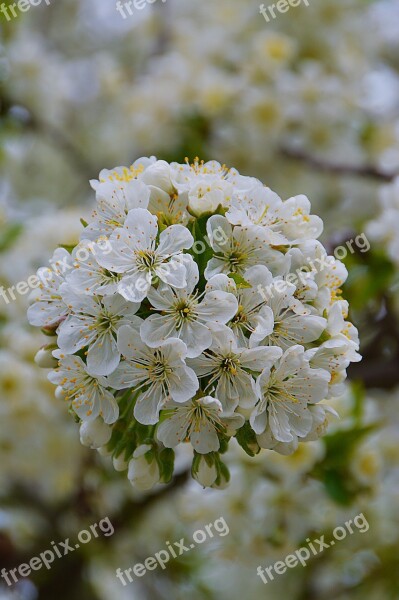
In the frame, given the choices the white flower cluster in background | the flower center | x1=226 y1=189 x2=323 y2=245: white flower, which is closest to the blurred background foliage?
the white flower cluster in background

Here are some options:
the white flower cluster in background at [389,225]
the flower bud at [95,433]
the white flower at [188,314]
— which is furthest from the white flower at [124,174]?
the white flower cluster in background at [389,225]

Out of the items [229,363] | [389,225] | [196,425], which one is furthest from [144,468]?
[389,225]

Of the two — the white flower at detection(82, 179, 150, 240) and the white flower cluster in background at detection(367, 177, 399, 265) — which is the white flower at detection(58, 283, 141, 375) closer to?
the white flower at detection(82, 179, 150, 240)

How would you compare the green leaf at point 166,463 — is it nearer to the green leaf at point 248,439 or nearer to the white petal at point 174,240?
the green leaf at point 248,439

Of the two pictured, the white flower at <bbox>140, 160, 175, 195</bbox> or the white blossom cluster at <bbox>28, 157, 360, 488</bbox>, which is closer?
the white blossom cluster at <bbox>28, 157, 360, 488</bbox>

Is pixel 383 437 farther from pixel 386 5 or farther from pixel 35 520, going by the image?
pixel 386 5

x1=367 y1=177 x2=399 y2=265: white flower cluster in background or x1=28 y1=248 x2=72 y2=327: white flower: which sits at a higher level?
x1=28 y1=248 x2=72 y2=327: white flower
